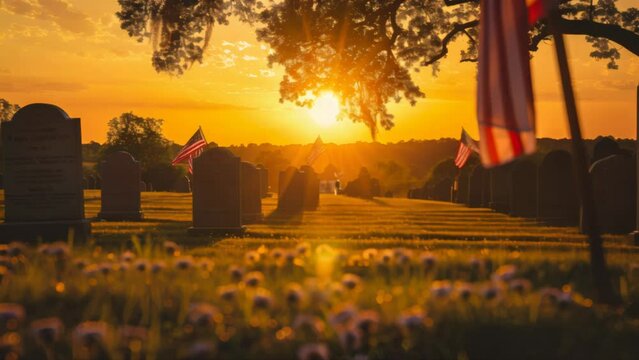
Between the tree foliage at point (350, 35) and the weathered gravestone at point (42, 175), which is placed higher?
the tree foliage at point (350, 35)

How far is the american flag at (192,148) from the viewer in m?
30.5

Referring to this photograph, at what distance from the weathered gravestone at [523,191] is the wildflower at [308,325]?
18786mm

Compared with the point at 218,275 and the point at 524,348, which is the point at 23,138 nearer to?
the point at 218,275

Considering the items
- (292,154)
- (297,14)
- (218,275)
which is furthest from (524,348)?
(292,154)

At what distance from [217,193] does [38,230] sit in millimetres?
3887

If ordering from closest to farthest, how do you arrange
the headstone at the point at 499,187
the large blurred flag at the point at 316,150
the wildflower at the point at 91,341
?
the wildflower at the point at 91,341 → the headstone at the point at 499,187 → the large blurred flag at the point at 316,150

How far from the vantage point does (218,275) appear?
20.9 ft

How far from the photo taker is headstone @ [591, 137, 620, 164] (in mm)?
20964

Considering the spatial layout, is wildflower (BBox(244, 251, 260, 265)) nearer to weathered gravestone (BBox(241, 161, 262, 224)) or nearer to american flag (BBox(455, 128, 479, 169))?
weathered gravestone (BBox(241, 161, 262, 224))

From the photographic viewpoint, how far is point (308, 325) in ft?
14.2

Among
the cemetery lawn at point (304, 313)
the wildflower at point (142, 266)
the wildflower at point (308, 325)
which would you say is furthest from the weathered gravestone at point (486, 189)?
the wildflower at point (308, 325)

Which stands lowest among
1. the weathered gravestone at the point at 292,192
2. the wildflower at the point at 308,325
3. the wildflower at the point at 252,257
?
the wildflower at the point at 308,325

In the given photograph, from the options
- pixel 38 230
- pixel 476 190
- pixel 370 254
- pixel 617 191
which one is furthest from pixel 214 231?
pixel 476 190

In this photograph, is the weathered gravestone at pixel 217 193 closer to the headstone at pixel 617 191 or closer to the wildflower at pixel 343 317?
the headstone at pixel 617 191
